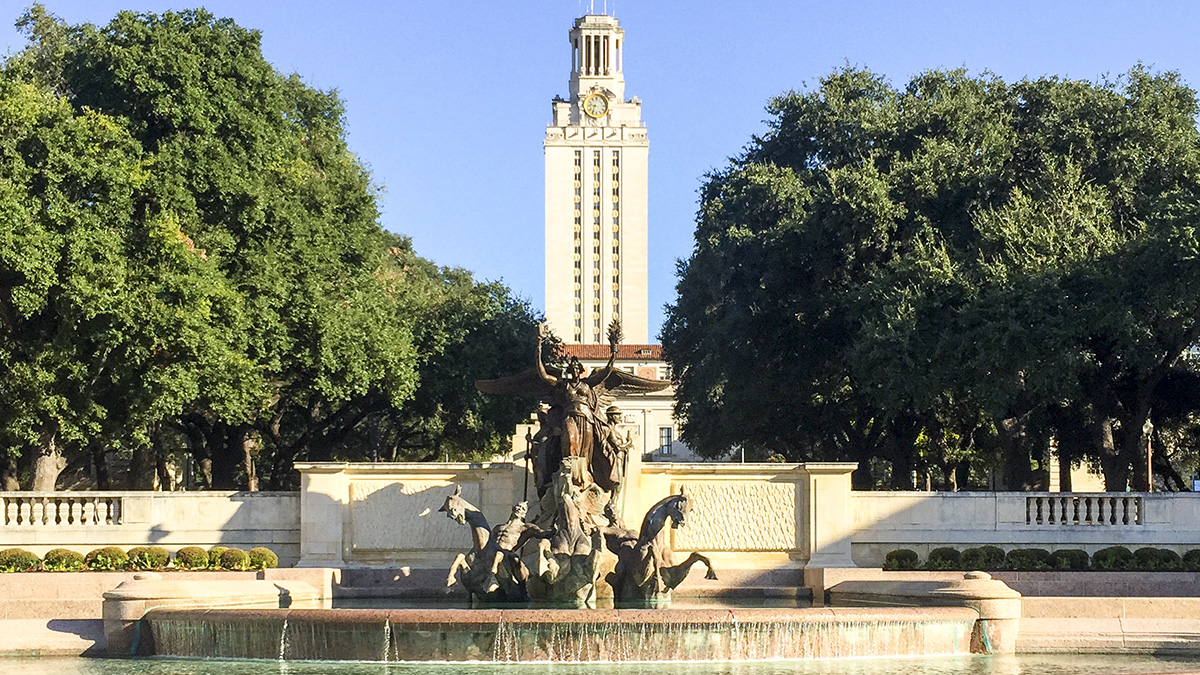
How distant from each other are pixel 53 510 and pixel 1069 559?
22223 mm

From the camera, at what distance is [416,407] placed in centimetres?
5831

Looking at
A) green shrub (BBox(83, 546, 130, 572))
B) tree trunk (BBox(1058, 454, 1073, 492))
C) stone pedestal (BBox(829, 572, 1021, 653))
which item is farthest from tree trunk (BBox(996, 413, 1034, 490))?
green shrub (BBox(83, 546, 130, 572))

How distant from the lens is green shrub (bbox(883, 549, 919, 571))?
110 ft

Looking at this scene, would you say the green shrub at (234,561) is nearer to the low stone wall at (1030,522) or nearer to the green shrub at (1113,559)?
the low stone wall at (1030,522)

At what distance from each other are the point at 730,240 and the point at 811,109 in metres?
5.59

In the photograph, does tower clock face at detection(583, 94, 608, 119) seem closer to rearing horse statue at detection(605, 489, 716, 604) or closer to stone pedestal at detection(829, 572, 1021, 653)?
rearing horse statue at detection(605, 489, 716, 604)

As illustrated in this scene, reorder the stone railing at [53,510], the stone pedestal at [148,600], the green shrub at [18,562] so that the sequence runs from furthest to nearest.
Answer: the stone railing at [53,510] < the green shrub at [18,562] < the stone pedestal at [148,600]

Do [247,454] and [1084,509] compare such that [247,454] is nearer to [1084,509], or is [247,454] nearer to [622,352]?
[1084,509]

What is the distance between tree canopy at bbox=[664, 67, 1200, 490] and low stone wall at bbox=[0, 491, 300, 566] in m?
16.9

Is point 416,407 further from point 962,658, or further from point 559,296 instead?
point 559,296

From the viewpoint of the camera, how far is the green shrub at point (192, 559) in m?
32.2

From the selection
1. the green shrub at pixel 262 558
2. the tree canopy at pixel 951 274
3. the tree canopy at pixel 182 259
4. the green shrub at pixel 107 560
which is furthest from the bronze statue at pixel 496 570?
the tree canopy at pixel 951 274

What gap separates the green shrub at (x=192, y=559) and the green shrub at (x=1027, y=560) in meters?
16.7

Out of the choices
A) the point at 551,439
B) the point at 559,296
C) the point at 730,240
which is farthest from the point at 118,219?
the point at 559,296
